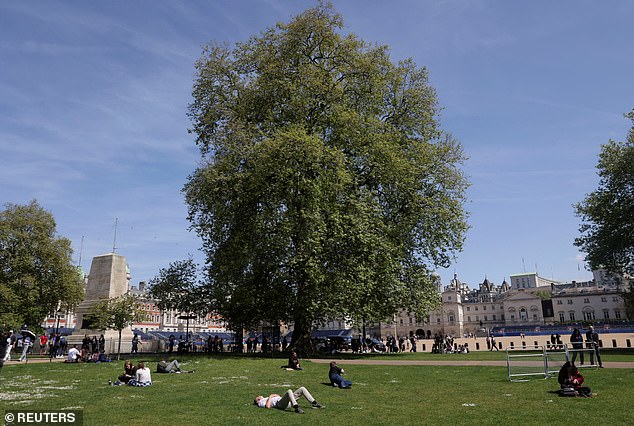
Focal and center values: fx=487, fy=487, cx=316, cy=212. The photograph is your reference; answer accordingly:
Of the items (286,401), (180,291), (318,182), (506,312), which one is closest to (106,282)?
(180,291)

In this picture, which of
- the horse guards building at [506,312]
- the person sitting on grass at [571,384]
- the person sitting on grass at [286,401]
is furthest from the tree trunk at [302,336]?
the horse guards building at [506,312]

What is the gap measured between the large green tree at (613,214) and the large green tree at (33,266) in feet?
187

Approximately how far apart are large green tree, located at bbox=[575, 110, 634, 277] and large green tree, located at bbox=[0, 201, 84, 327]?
57.0 metres

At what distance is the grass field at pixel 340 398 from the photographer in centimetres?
1176

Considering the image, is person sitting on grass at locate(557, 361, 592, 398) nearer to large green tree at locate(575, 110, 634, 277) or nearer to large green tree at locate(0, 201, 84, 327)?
large green tree at locate(575, 110, 634, 277)

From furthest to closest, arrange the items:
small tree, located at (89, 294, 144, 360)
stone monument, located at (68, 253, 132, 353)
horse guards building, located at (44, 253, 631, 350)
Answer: horse guards building, located at (44, 253, 631, 350) → stone monument, located at (68, 253, 132, 353) → small tree, located at (89, 294, 144, 360)

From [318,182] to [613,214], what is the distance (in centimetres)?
2837

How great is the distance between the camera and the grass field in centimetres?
1176

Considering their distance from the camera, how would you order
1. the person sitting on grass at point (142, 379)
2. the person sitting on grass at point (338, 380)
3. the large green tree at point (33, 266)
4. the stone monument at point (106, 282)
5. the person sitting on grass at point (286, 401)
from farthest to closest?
the large green tree at point (33, 266)
the stone monument at point (106, 282)
the person sitting on grass at point (142, 379)
the person sitting on grass at point (338, 380)
the person sitting on grass at point (286, 401)

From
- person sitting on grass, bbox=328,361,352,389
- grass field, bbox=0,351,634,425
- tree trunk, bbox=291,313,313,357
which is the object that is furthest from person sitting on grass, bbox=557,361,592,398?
tree trunk, bbox=291,313,313,357

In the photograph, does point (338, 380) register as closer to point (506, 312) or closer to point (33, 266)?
point (33, 266)

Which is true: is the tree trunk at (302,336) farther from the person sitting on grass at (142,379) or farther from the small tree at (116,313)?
the person sitting on grass at (142,379)

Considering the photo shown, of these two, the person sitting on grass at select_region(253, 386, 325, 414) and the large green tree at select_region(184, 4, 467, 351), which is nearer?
the person sitting on grass at select_region(253, 386, 325, 414)

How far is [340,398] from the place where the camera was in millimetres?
15359
